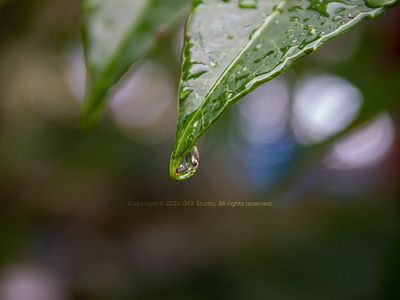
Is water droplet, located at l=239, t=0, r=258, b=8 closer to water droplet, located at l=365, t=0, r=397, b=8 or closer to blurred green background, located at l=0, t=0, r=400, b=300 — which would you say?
water droplet, located at l=365, t=0, r=397, b=8

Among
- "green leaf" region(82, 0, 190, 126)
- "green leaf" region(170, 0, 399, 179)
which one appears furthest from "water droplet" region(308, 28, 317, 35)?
"green leaf" region(82, 0, 190, 126)

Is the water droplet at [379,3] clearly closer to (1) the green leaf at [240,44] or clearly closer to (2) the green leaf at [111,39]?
(1) the green leaf at [240,44]

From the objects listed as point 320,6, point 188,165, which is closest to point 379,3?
point 320,6

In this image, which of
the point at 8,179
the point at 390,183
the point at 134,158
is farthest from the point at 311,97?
the point at 8,179

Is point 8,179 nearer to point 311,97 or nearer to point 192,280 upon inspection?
point 192,280

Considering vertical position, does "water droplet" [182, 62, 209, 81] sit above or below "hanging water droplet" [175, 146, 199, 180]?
above
